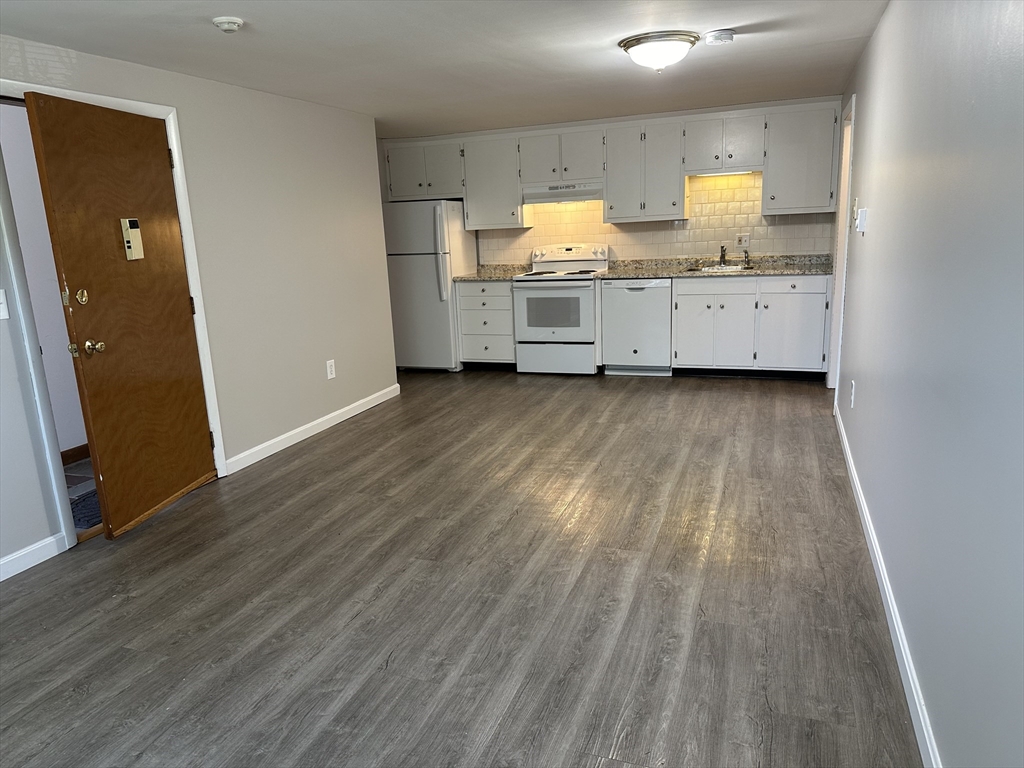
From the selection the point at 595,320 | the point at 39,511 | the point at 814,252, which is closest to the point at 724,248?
the point at 814,252

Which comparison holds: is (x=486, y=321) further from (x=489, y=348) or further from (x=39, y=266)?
(x=39, y=266)

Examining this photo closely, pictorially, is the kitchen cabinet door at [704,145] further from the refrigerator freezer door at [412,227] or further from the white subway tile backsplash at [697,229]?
the refrigerator freezer door at [412,227]

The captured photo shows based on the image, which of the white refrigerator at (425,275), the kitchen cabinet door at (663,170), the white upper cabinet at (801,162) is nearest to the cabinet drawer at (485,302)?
the white refrigerator at (425,275)

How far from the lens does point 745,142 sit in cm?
582

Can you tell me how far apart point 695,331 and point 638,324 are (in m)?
0.49

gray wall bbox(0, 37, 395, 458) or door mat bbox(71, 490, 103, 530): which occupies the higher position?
gray wall bbox(0, 37, 395, 458)

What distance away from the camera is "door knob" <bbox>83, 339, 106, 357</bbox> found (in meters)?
3.21

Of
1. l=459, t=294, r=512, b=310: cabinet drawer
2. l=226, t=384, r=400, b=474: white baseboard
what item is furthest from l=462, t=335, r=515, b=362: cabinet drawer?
l=226, t=384, r=400, b=474: white baseboard

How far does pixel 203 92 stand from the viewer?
12.9 ft

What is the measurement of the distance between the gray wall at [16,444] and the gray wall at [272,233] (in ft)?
3.14

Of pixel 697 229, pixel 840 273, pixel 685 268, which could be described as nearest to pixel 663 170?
pixel 697 229

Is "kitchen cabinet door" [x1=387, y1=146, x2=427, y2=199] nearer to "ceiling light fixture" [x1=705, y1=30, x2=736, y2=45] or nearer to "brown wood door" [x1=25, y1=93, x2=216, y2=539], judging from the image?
"brown wood door" [x1=25, y1=93, x2=216, y2=539]

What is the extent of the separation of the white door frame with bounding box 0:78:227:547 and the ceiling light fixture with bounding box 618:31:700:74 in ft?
7.95

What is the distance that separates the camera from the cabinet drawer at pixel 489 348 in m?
6.73
